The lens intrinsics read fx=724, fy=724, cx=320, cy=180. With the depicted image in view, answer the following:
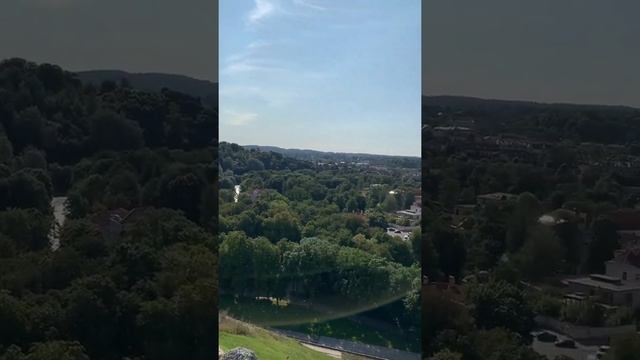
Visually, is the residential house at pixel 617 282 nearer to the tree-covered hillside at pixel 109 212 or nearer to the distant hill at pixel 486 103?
the distant hill at pixel 486 103

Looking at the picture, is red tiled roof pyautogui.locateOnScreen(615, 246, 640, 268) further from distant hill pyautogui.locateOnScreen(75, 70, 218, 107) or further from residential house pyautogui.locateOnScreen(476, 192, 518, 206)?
distant hill pyautogui.locateOnScreen(75, 70, 218, 107)

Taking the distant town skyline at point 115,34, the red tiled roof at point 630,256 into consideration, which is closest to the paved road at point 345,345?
the red tiled roof at point 630,256

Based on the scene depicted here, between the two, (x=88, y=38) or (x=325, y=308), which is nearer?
(x=88, y=38)

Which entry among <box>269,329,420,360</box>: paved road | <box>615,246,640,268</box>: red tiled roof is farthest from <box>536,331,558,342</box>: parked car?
<box>269,329,420,360</box>: paved road

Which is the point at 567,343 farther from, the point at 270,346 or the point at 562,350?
the point at 270,346

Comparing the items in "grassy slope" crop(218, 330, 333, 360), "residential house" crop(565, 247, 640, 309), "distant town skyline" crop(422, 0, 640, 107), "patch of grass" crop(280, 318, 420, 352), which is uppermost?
"distant town skyline" crop(422, 0, 640, 107)

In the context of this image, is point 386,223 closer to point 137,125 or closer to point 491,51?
point 491,51

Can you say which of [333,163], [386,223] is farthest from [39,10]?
[386,223]

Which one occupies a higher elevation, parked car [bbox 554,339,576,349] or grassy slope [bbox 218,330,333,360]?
parked car [bbox 554,339,576,349]

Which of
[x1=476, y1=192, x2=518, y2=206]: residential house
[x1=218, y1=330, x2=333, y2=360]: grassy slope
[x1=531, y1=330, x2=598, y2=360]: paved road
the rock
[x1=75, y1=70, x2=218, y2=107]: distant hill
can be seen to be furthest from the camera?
[x1=218, y1=330, x2=333, y2=360]: grassy slope
